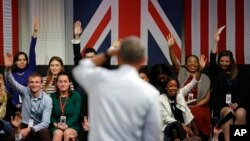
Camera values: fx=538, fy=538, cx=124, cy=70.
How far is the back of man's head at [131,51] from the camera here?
9.41 feet

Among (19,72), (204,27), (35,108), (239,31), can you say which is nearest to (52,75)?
(19,72)

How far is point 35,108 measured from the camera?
5.87 metres

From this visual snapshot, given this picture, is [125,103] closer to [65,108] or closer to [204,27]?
[65,108]

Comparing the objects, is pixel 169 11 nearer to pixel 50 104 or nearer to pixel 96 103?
pixel 50 104

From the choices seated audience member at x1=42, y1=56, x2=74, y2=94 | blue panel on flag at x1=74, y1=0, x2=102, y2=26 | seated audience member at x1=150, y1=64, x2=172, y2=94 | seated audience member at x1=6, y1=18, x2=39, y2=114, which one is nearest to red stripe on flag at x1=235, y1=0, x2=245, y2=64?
seated audience member at x1=150, y1=64, x2=172, y2=94

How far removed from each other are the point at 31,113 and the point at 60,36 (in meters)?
2.16

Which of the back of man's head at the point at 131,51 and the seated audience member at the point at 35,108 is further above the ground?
the back of man's head at the point at 131,51

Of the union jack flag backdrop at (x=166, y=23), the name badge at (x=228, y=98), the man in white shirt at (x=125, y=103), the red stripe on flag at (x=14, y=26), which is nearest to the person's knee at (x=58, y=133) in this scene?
the name badge at (x=228, y=98)

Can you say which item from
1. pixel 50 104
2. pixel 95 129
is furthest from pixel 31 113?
pixel 95 129

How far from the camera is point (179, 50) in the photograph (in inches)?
310

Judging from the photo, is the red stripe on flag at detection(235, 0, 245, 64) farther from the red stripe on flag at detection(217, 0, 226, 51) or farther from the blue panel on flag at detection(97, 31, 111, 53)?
the blue panel on flag at detection(97, 31, 111, 53)

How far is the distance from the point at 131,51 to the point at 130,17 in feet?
16.8

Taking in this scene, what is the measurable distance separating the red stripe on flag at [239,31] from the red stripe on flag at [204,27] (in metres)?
0.41

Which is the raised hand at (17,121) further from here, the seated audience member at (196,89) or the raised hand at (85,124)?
the seated audience member at (196,89)
